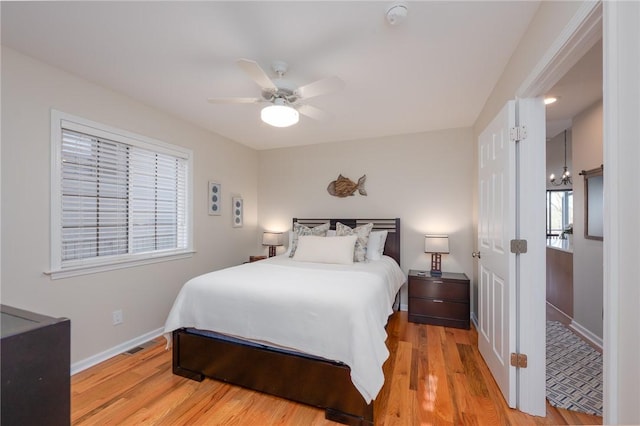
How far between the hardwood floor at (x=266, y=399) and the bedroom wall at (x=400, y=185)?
1.57m

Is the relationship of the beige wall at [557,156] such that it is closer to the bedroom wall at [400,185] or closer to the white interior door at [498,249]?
the bedroom wall at [400,185]

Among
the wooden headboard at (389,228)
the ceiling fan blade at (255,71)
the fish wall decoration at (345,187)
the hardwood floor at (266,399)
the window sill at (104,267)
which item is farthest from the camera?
the fish wall decoration at (345,187)

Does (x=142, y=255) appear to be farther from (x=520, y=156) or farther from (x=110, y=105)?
(x=520, y=156)

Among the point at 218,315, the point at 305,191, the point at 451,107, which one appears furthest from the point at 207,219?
the point at 451,107

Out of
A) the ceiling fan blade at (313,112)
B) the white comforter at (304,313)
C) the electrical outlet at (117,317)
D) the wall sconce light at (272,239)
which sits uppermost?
the ceiling fan blade at (313,112)

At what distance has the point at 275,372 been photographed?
6.06 feet

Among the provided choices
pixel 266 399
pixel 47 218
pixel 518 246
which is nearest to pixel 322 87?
pixel 518 246

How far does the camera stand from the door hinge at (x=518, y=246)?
5.60 feet

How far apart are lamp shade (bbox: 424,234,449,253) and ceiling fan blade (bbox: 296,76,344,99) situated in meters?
2.29

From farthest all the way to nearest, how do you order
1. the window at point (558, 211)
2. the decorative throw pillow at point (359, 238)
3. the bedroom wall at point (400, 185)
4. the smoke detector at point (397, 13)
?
the window at point (558, 211)
the bedroom wall at point (400, 185)
the decorative throw pillow at point (359, 238)
the smoke detector at point (397, 13)

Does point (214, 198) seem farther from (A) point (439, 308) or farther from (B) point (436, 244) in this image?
(A) point (439, 308)

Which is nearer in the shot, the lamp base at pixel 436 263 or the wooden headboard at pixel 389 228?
the lamp base at pixel 436 263

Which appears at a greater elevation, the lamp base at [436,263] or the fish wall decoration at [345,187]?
the fish wall decoration at [345,187]

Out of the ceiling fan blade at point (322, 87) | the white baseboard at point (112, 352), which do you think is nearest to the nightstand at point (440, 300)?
the ceiling fan blade at point (322, 87)
